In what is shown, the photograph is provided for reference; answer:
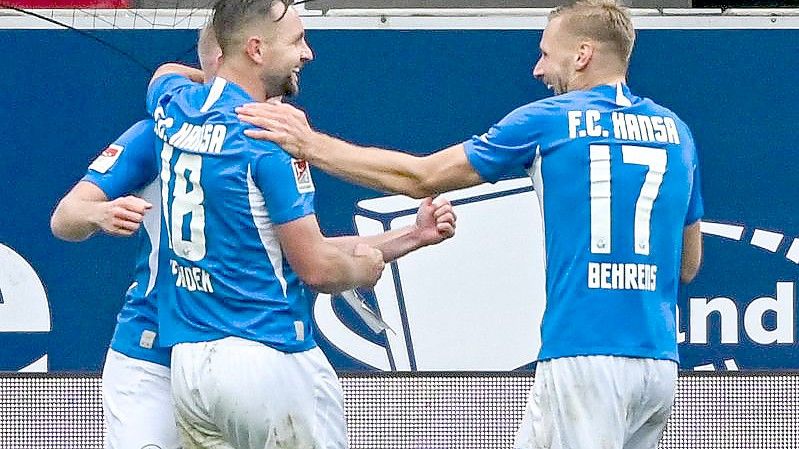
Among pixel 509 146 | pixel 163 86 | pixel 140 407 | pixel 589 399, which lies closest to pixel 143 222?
pixel 163 86

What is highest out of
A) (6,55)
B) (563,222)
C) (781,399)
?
(6,55)

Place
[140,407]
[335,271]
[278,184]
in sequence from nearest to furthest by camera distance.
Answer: [278,184], [335,271], [140,407]

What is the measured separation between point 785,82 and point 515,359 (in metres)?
1.50

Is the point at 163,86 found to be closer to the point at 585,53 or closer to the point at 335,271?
the point at 335,271

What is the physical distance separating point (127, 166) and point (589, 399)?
1.37m

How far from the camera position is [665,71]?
5.68 metres

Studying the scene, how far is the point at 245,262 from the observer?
3557 millimetres

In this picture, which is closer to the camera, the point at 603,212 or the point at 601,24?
the point at 603,212

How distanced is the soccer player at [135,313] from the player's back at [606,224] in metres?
0.98

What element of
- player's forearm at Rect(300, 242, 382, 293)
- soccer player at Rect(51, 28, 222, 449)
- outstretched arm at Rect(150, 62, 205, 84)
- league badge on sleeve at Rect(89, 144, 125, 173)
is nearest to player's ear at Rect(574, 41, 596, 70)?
player's forearm at Rect(300, 242, 382, 293)

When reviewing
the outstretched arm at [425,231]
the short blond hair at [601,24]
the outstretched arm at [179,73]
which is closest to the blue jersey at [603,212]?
the short blond hair at [601,24]

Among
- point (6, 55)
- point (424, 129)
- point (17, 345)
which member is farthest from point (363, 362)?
point (6, 55)

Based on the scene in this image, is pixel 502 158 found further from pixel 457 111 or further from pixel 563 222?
pixel 457 111

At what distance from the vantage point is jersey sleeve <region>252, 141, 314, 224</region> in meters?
3.48
